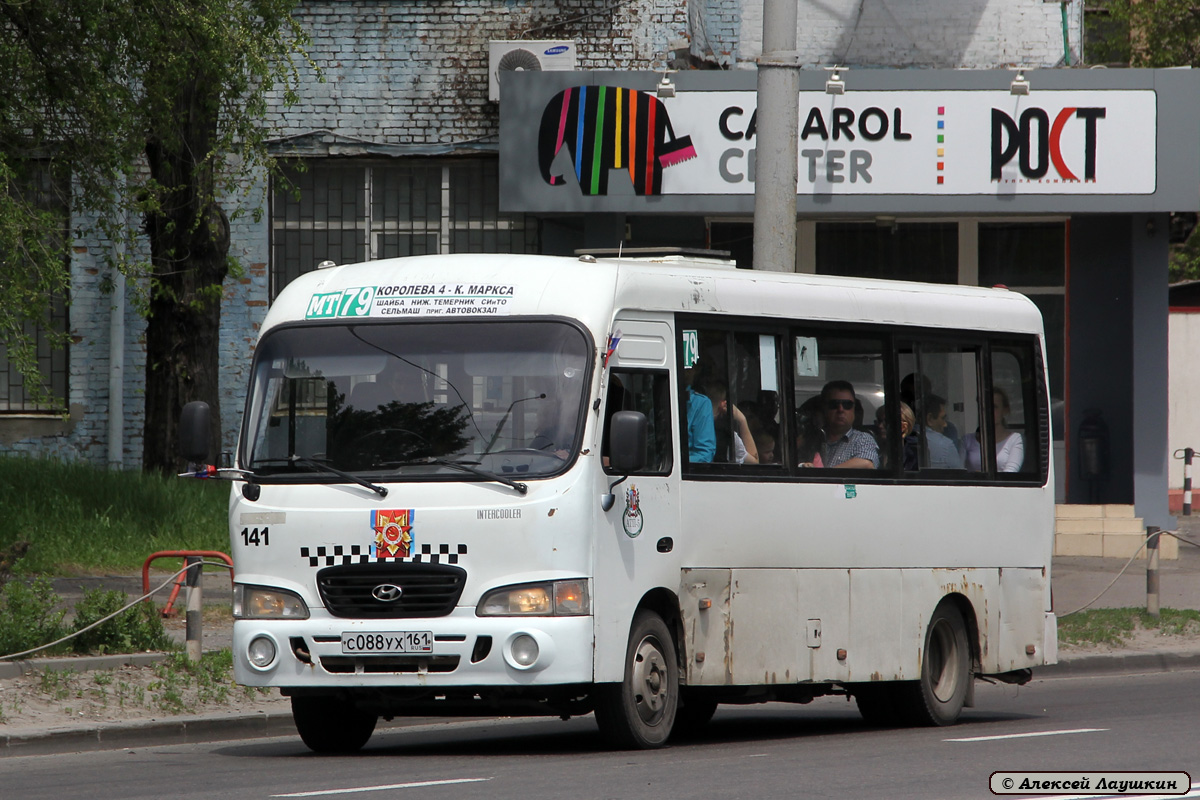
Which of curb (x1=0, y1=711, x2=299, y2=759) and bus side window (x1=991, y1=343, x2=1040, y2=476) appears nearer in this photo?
curb (x1=0, y1=711, x2=299, y2=759)

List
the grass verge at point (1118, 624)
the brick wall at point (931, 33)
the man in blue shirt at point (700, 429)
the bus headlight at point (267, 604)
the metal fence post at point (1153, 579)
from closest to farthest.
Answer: the bus headlight at point (267, 604), the man in blue shirt at point (700, 429), the grass verge at point (1118, 624), the metal fence post at point (1153, 579), the brick wall at point (931, 33)

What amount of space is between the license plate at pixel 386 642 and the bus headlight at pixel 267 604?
12.8 inches

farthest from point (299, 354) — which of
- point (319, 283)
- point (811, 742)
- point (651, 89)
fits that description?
point (651, 89)

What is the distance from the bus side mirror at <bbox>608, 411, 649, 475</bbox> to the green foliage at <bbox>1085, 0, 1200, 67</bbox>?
3121cm

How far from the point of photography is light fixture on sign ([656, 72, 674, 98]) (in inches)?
825

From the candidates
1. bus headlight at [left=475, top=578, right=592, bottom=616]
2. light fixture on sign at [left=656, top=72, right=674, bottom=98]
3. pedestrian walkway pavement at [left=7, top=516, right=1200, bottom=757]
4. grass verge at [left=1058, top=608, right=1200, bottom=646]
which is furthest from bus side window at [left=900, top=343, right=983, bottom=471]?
light fixture on sign at [left=656, top=72, right=674, bottom=98]

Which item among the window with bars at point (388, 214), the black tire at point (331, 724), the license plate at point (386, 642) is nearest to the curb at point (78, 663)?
the black tire at point (331, 724)

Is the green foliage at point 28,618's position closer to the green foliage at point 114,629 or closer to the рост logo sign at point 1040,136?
the green foliage at point 114,629

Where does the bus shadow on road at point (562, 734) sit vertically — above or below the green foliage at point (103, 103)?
below

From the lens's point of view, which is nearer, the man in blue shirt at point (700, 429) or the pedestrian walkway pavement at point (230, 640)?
the man in blue shirt at point (700, 429)

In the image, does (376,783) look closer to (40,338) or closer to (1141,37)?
(40,338)

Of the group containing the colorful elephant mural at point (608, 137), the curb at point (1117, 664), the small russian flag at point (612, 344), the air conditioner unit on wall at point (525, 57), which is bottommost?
the curb at point (1117, 664)

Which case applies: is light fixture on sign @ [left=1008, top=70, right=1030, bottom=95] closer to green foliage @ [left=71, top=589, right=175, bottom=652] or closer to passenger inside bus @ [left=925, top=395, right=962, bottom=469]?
passenger inside bus @ [left=925, top=395, right=962, bottom=469]

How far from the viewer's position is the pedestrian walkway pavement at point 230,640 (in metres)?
10.4
